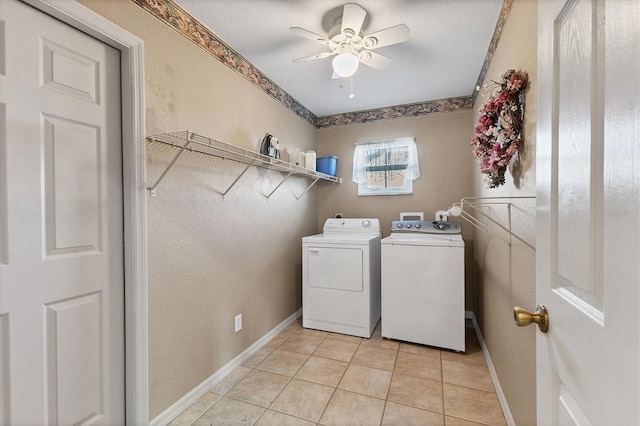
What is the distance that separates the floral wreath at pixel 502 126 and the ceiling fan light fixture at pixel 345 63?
835mm

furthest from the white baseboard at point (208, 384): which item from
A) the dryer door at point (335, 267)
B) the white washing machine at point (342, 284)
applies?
the dryer door at point (335, 267)

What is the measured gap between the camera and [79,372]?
124cm

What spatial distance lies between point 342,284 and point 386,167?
1475 millimetres

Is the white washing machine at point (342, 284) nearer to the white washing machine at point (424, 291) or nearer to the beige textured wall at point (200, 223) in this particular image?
the white washing machine at point (424, 291)

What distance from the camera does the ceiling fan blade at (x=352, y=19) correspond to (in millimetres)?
1468

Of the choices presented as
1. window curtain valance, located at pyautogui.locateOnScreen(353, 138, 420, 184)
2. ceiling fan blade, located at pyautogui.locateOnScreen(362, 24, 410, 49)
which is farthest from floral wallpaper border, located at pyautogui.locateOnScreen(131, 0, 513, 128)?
ceiling fan blade, located at pyautogui.locateOnScreen(362, 24, 410, 49)

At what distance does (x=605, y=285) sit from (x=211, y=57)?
2196 mm

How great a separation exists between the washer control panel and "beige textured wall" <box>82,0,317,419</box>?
1271 millimetres

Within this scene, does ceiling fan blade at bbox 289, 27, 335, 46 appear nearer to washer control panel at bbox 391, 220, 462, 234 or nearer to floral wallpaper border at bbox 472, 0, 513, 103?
floral wallpaper border at bbox 472, 0, 513, 103

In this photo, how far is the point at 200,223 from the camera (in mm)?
1772

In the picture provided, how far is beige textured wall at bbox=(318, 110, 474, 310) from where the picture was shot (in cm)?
296

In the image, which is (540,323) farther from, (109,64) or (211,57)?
(211,57)

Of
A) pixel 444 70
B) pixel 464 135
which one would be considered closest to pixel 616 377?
pixel 444 70

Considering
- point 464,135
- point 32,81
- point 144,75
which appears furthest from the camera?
point 464,135
